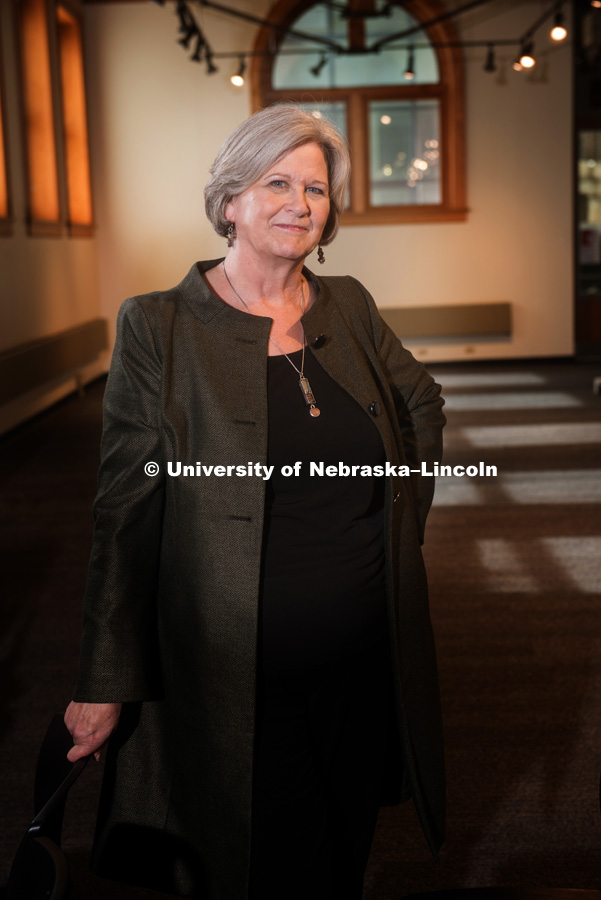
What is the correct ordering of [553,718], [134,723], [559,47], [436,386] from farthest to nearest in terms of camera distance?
[559,47]
[553,718]
[436,386]
[134,723]

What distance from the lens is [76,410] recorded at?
995 cm

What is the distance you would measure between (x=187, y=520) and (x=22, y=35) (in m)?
9.40

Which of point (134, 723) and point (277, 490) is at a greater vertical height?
point (277, 490)

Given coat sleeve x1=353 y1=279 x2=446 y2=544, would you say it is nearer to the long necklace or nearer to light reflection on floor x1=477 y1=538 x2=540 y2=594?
the long necklace

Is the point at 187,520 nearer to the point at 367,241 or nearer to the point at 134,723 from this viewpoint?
the point at 134,723

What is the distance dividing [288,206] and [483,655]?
2473 mm

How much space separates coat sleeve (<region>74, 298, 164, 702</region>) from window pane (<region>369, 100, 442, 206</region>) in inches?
439

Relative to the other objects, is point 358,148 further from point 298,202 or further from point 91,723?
point 91,723

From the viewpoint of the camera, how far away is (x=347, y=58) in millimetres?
11773

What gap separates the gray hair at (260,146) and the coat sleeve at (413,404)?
1.03ft

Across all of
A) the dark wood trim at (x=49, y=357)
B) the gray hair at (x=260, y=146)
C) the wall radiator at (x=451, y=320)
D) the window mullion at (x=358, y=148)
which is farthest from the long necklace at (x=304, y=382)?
the wall radiator at (x=451, y=320)

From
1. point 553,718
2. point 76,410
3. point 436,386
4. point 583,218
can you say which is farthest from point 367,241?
point 436,386

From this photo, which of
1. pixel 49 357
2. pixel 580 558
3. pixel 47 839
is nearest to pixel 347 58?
pixel 49 357

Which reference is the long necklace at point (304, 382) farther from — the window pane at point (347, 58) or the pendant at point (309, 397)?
the window pane at point (347, 58)
